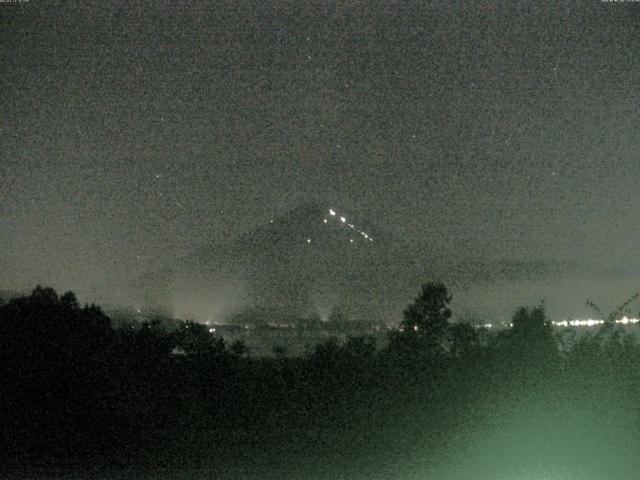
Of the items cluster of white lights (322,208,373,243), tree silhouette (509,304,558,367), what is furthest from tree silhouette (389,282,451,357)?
cluster of white lights (322,208,373,243)

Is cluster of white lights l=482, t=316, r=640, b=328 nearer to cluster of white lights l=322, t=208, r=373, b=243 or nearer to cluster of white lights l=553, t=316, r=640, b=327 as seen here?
cluster of white lights l=553, t=316, r=640, b=327

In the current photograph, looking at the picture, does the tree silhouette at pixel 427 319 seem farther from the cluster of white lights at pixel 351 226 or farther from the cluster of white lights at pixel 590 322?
the cluster of white lights at pixel 351 226

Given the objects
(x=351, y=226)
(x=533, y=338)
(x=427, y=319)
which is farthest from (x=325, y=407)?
(x=351, y=226)

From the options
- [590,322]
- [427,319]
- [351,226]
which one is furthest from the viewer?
[351,226]

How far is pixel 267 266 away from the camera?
84.9m

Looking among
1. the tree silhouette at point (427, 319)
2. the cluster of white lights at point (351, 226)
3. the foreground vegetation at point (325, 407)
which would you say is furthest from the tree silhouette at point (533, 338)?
the cluster of white lights at point (351, 226)

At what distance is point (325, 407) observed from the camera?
1302cm

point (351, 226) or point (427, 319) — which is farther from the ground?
point (351, 226)

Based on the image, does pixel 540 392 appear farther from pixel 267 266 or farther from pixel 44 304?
pixel 267 266

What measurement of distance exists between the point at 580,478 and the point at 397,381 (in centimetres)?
426

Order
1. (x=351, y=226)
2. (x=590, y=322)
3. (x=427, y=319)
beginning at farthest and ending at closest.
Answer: (x=351, y=226)
(x=427, y=319)
(x=590, y=322)

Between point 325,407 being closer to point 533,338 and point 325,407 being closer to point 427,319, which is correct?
point 533,338

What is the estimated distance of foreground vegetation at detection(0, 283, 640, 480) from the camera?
393 inches

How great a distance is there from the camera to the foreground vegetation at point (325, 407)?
9992 millimetres
